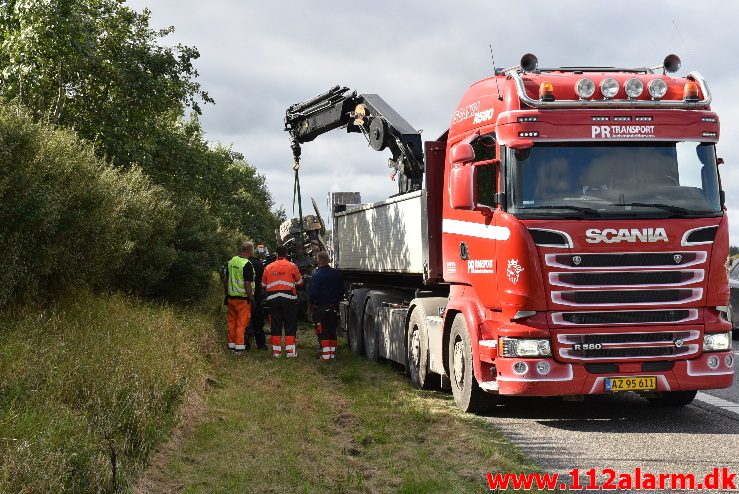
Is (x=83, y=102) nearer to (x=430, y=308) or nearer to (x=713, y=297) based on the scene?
(x=430, y=308)

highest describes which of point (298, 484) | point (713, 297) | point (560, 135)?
point (560, 135)

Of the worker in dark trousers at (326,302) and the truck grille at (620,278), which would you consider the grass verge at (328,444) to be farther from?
the worker in dark trousers at (326,302)

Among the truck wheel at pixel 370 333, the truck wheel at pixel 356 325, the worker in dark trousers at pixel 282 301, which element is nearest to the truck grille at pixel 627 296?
the truck wheel at pixel 370 333

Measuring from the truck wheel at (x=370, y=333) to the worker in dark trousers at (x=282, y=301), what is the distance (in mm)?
1195

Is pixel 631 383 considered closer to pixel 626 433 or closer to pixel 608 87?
pixel 626 433

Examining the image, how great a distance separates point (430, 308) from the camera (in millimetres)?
11016

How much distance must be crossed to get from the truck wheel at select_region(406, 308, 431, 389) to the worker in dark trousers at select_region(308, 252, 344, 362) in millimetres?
2805

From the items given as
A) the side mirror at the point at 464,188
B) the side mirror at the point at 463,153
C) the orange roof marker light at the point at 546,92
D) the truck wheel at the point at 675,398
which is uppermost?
the orange roof marker light at the point at 546,92

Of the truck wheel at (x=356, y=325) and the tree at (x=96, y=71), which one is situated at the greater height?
the tree at (x=96, y=71)

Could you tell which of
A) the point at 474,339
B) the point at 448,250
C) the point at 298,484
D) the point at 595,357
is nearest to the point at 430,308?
the point at 448,250

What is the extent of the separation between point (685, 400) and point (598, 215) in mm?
2674

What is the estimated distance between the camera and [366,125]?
15.4m

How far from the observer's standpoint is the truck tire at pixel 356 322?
14984 mm

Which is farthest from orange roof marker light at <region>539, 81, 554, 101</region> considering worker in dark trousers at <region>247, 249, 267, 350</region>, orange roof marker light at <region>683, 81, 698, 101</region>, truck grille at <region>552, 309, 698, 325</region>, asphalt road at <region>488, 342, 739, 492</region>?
worker in dark trousers at <region>247, 249, 267, 350</region>
